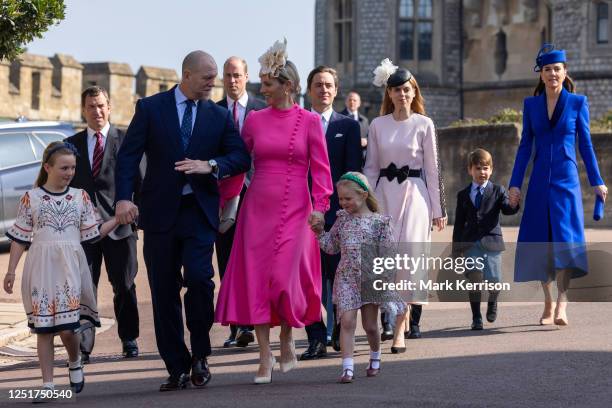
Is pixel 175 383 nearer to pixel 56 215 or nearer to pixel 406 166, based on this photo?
pixel 56 215

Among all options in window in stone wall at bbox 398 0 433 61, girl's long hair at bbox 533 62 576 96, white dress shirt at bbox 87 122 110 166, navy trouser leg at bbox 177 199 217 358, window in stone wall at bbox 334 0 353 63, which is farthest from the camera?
window in stone wall at bbox 334 0 353 63

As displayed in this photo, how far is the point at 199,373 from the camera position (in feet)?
29.5

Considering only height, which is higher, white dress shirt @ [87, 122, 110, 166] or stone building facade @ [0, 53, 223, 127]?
stone building facade @ [0, 53, 223, 127]

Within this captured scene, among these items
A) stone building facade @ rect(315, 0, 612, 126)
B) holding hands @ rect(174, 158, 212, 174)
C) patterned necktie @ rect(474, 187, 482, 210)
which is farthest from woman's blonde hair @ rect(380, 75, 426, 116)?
stone building facade @ rect(315, 0, 612, 126)

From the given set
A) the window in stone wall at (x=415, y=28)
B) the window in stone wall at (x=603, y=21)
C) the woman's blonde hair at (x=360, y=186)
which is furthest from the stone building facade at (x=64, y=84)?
the woman's blonde hair at (x=360, y=186)

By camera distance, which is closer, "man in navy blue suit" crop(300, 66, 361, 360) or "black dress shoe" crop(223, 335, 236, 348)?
"man in navy blue suit" crop(300, 66, 361, 360)

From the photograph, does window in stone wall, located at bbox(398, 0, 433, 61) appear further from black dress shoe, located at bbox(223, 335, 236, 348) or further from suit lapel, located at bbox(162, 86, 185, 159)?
suit lapel, located at bbox(162, 86, 185, 159)

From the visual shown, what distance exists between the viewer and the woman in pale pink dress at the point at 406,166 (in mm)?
10875

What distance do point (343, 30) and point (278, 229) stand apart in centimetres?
3798

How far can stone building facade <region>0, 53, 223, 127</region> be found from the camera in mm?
36594

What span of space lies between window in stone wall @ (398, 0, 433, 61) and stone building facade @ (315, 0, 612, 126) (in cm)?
3

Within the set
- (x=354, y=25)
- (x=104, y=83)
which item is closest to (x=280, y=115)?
(x=104, y=83)

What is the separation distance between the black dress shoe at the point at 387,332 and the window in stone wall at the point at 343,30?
35.8m

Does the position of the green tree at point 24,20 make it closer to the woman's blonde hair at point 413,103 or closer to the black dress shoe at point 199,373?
the woman's blonde hair at point 413,103
